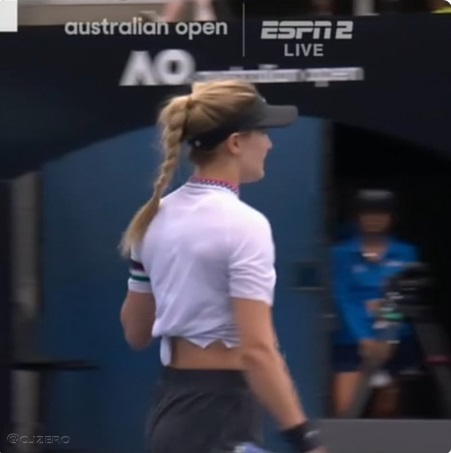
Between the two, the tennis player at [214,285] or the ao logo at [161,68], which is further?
the ao logo at [161,68]

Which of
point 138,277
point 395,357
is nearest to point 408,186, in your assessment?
point 395,357

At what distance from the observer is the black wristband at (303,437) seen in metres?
2.80

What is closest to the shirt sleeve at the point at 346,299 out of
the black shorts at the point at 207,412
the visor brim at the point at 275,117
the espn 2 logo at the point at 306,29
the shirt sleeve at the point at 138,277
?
the espn 2 logo at the point at 306,29

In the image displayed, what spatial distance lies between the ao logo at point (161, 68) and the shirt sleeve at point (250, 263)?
242 cm

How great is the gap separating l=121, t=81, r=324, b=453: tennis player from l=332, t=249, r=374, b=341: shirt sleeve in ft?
7.05

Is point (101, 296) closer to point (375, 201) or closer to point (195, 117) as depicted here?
point (375, 201)

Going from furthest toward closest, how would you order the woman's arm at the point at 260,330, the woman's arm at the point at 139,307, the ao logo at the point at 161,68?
the ao logo at the point at 161,68 → the woman's arm at the point at 139,307 → the woman's arm at the point at 260,330

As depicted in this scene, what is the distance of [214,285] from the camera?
9.44 ft

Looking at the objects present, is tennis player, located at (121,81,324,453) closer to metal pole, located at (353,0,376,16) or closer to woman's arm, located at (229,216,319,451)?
woman's arm, located at (229,216,319,451)

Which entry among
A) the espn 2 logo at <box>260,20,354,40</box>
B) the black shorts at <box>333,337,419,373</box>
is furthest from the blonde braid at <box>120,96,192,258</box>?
the black shorts at <box>333,337,419,373</box>

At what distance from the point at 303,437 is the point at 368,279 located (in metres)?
2.41

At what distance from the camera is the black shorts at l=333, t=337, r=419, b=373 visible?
5.19 m

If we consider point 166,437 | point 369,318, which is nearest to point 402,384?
point 369,318

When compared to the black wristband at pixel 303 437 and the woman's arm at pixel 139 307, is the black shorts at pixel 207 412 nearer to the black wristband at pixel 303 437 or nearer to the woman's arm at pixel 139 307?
the black wristband at pixel 303 437
